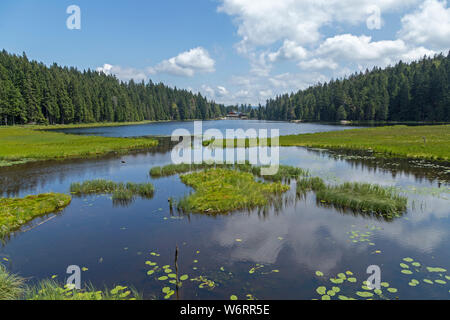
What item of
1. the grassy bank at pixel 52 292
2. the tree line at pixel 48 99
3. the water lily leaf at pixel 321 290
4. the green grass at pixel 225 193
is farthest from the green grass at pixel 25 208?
the tree line at pixel 48 99

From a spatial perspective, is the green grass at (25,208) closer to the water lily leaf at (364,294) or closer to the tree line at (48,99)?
the water lily leaf at (364,294)

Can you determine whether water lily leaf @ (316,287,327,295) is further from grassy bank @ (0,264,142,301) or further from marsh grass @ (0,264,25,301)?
marsh grass @ (0,264,25,301)

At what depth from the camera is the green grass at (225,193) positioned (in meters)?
16.8

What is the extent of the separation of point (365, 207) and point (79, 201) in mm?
20162

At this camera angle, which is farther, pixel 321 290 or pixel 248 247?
pixel 248 247

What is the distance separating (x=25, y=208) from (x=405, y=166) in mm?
35345

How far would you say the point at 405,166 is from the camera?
28.4 metres

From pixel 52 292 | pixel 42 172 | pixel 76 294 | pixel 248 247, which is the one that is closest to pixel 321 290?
pixel 248 247

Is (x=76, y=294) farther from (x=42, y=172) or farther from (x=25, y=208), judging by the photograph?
(x=42, y=172)

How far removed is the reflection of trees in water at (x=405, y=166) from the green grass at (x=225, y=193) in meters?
13.4

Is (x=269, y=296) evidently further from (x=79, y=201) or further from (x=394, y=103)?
(x=394, y=103)

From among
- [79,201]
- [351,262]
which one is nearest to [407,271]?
[351,262]
